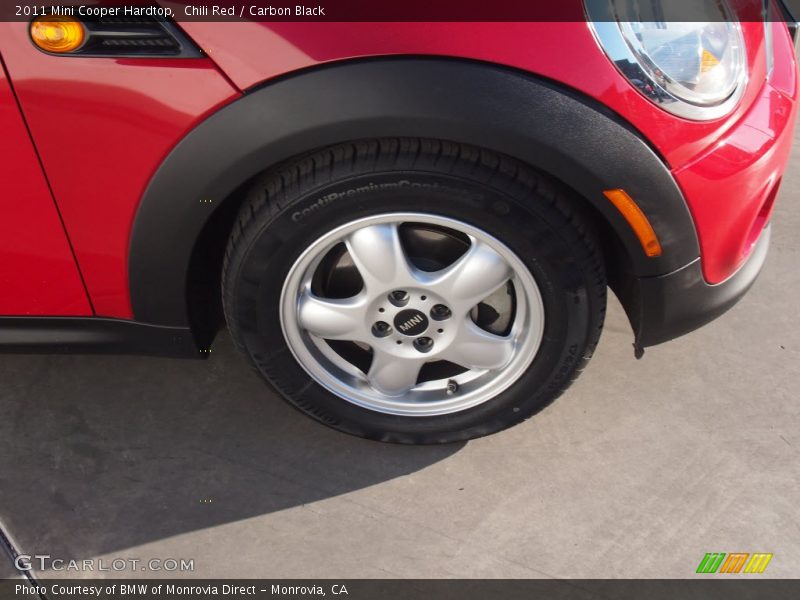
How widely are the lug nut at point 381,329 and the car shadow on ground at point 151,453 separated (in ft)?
1.16

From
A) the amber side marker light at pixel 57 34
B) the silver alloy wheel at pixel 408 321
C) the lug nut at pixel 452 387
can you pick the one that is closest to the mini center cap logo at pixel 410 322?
the silver alloy wheel at pixel 408 321

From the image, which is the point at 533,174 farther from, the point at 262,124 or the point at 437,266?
the point at 262,124

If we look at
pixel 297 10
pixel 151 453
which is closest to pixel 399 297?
pixel 297 10

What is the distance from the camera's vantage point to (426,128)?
152 cm

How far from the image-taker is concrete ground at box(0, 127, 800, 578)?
180 cm

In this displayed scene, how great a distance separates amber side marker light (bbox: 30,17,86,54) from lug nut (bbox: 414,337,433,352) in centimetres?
92

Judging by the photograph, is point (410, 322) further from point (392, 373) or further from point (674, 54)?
point (674, 54)

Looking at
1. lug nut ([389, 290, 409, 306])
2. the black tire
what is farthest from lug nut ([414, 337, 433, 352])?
the black tire

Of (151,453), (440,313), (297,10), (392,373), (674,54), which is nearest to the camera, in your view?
(297,10)

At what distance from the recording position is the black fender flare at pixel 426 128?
1490 mm

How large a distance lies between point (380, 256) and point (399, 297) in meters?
0.13
